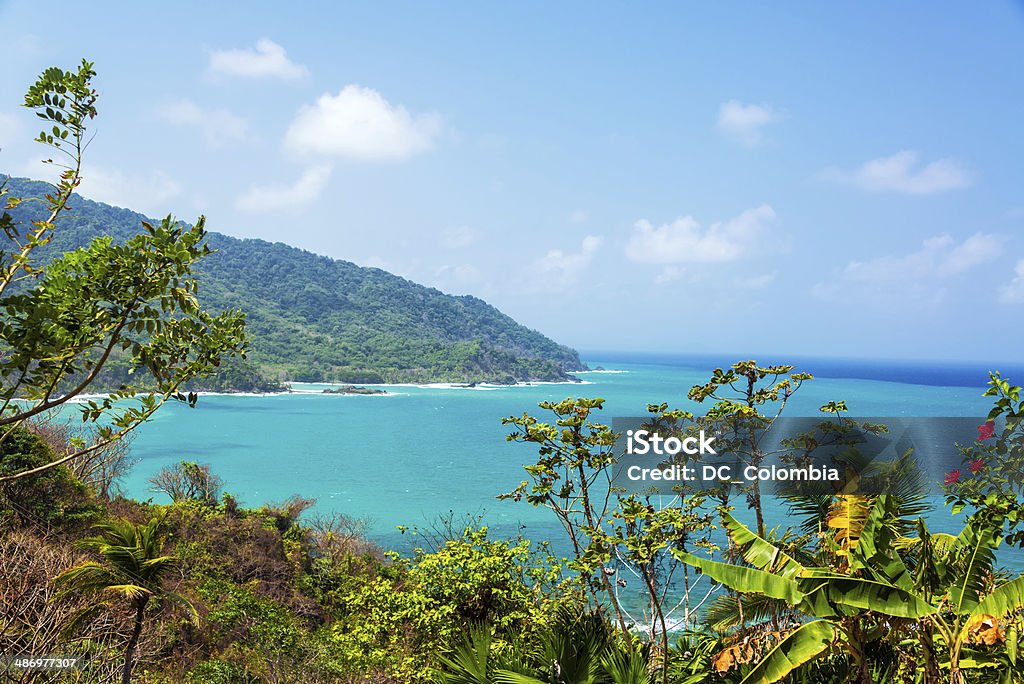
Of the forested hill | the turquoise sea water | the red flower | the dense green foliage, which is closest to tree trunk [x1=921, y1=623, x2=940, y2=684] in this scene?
the red flower

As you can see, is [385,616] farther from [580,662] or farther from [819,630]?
[819,630]

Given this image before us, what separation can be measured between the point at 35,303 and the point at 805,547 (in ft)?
19.6

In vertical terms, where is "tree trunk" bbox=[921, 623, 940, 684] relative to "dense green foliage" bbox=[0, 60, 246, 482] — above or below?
below

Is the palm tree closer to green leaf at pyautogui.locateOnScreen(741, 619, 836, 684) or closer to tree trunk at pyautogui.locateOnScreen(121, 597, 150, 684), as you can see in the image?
tree trunk at pyautogui.locateOnScreen(121, 597, 150, 684)

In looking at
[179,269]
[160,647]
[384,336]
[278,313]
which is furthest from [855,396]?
[179,269]

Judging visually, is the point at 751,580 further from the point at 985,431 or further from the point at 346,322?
the point at 346,322

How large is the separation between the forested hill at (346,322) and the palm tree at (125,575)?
81.3 metres

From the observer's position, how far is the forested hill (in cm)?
10144

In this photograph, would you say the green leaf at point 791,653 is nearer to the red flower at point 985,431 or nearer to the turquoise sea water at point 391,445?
the red flower at point 985,431

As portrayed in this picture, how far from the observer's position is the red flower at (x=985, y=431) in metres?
4.99

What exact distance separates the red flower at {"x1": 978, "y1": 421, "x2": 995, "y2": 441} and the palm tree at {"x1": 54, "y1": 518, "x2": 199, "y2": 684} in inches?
336

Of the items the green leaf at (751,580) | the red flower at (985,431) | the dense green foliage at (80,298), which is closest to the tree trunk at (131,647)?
the dense green foliage at (80,298)

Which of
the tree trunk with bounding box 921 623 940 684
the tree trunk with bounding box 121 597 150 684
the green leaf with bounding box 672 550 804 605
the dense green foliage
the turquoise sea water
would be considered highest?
the dense green foliage

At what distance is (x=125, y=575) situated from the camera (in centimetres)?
935
